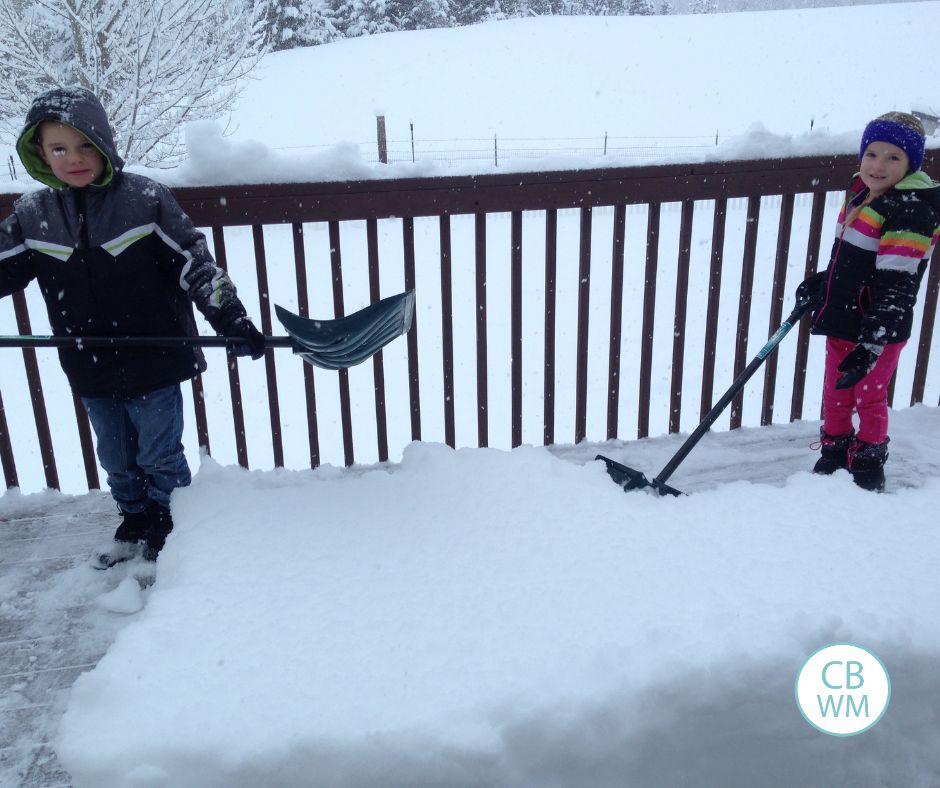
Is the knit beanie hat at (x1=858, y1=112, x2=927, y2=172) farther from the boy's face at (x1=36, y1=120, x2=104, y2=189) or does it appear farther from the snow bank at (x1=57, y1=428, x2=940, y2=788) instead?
the boy's face at (x1=36, y1=120, x2=104, y2=189)

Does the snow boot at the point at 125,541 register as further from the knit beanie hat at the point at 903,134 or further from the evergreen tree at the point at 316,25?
the evergreen tree at the point at 316,25

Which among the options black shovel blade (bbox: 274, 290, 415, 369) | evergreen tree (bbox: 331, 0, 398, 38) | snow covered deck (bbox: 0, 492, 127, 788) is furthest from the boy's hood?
evergreen tree (bbox: 331, 0, 398, 38)

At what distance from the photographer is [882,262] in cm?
259

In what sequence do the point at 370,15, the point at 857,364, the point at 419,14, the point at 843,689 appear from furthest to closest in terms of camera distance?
the point at 419,14, the point at 370,15, the point at 857,364, the point at 843,689

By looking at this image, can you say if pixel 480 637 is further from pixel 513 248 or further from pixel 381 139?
pixel 381 139

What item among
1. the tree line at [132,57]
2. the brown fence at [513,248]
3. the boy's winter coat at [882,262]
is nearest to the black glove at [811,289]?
the boy's winter coat at [882,262]

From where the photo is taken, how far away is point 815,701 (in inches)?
69.2

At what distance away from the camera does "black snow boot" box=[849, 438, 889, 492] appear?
9.48ft

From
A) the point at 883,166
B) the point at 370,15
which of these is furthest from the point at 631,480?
the point at 370,15

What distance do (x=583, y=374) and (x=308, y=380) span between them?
125cm

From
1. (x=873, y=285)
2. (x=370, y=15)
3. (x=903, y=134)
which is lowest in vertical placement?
(x=873, y=285)

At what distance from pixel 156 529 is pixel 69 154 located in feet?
4.32

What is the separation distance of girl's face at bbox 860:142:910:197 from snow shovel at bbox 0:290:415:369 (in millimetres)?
1679

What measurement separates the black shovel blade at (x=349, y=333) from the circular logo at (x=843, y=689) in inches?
61.9
